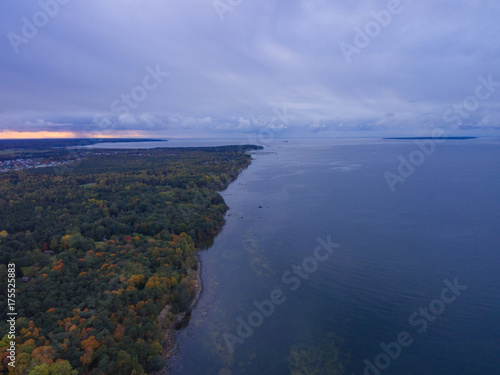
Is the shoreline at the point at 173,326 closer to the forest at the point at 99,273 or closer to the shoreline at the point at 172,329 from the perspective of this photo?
the shoreline at the point at 172,329

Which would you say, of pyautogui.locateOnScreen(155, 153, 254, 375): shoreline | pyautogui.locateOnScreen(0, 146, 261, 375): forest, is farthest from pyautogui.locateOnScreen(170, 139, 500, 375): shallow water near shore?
pyautogui.locateOnScreen(0, 146, 261, 375): forest

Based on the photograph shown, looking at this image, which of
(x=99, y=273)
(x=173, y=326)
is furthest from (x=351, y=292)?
(x=99, y=273)

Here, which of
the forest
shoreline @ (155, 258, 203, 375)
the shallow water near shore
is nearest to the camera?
the forest

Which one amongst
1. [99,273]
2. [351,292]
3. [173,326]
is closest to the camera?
[173,326]

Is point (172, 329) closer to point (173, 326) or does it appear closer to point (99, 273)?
point (173, 326)

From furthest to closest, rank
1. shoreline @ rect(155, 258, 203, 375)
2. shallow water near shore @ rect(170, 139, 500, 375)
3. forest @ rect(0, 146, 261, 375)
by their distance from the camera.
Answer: shallow water near shore @ rect(170, 139, 500, 375)
shoreline @ rect(155, 258, 203, 375)
forest @ rect(0, 146, 261, 375)

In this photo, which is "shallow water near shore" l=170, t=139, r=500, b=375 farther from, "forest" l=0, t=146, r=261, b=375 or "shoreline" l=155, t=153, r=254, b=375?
"forest" l=0, t=146, r=261, b=375

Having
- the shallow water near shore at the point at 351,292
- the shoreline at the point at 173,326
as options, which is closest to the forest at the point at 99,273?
the shoreline at the point at 173,326
